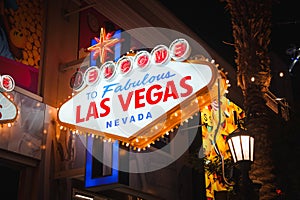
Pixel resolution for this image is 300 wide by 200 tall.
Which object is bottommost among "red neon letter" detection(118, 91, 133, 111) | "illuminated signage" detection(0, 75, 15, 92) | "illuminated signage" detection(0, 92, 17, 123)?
"illuminated signage" detection(0, 92, 17, 123)

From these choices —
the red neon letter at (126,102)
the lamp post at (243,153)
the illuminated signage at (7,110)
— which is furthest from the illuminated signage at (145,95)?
the lamp post at (243,153)

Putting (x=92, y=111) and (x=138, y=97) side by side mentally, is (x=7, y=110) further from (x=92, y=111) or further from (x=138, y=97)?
(x=138, y=97)

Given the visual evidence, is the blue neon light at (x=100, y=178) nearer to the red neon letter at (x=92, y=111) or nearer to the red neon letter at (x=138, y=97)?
the red neon letter at (x=92, y=111)

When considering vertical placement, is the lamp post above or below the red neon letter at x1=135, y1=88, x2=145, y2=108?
below

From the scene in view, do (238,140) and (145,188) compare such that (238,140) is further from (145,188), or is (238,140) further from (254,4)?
(145,188)

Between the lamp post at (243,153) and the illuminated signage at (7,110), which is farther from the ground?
the illuminated signage at (7,110)

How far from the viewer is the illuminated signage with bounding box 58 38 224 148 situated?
928cm

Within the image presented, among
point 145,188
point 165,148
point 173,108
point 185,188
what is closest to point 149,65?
point 173,108

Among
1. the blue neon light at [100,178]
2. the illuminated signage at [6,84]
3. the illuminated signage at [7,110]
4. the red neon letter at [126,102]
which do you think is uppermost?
the illuminated signage at [6,84]

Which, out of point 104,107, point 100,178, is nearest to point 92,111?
point 104,107

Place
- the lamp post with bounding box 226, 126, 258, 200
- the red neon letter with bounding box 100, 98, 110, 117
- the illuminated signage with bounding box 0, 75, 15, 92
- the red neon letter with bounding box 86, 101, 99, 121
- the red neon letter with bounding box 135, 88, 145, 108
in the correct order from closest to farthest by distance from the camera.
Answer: the lamp post with bounding box 226, 126, 258, 200, the illuminated signage with bounding box 0, 75, 15, 92, the red neon letter with bounding box 135, 88, 145, 108, the red neon letter with bounding box 100, 98, 110, 117, the red neon letter with bounding box 86, 101, 99, 121

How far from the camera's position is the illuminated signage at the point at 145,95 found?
928cm

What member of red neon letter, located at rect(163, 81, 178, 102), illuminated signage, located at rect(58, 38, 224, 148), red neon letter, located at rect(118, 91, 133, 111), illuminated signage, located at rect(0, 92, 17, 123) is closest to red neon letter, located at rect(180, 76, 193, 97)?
illuminated signage, located at rect(58, 38, 224, 148)

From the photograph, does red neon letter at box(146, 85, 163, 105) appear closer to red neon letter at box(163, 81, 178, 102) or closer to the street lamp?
red neon letter at box(163, 81, 178, 102)
